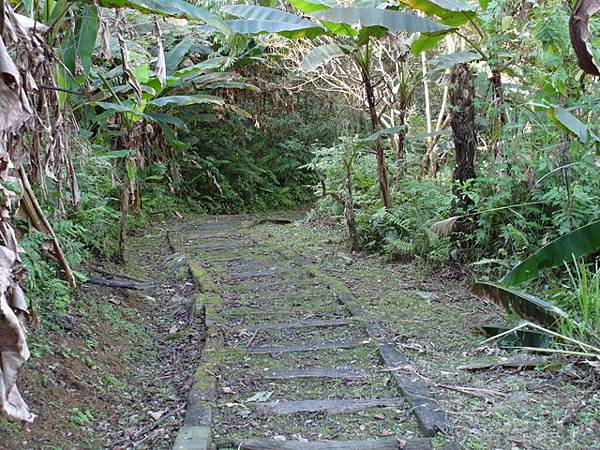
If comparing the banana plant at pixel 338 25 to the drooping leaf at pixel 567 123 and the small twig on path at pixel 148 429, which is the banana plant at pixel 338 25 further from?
the small twig on path at pixel 148 429

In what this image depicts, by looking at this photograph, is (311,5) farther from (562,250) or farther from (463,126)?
(562,250)

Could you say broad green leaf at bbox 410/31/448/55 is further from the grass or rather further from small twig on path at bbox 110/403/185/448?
small twig on path at bbox 110/403/185/448

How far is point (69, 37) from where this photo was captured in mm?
5090

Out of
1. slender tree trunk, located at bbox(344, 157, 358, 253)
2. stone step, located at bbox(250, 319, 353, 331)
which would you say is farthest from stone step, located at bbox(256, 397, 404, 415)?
slender tree trunk, located at bbox(344, 157, 358, 253)

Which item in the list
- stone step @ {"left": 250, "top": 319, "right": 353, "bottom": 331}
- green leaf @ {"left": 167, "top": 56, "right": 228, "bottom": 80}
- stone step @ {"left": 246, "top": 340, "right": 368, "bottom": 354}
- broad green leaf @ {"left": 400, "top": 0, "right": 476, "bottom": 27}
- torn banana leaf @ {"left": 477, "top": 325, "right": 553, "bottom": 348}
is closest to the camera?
torn banana leaf @ {"left": 477, "top": 325, "right": 553, "bottom": 348}

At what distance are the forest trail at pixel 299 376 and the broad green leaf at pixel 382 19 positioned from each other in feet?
8.97

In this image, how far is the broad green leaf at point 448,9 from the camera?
19.7ft

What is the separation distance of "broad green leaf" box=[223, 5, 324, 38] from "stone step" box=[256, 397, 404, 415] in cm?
447

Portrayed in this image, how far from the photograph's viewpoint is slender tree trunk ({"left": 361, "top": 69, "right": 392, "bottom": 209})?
7.45 metres

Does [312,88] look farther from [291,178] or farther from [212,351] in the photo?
[212,351]

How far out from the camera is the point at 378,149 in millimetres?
7637

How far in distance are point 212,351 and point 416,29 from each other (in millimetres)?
3835

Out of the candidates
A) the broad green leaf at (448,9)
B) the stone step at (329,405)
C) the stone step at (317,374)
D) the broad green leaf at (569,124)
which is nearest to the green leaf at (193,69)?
the broad green leaf at (448,9)

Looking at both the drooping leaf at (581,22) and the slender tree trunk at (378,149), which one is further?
the slender tree trunk at (378,149)
